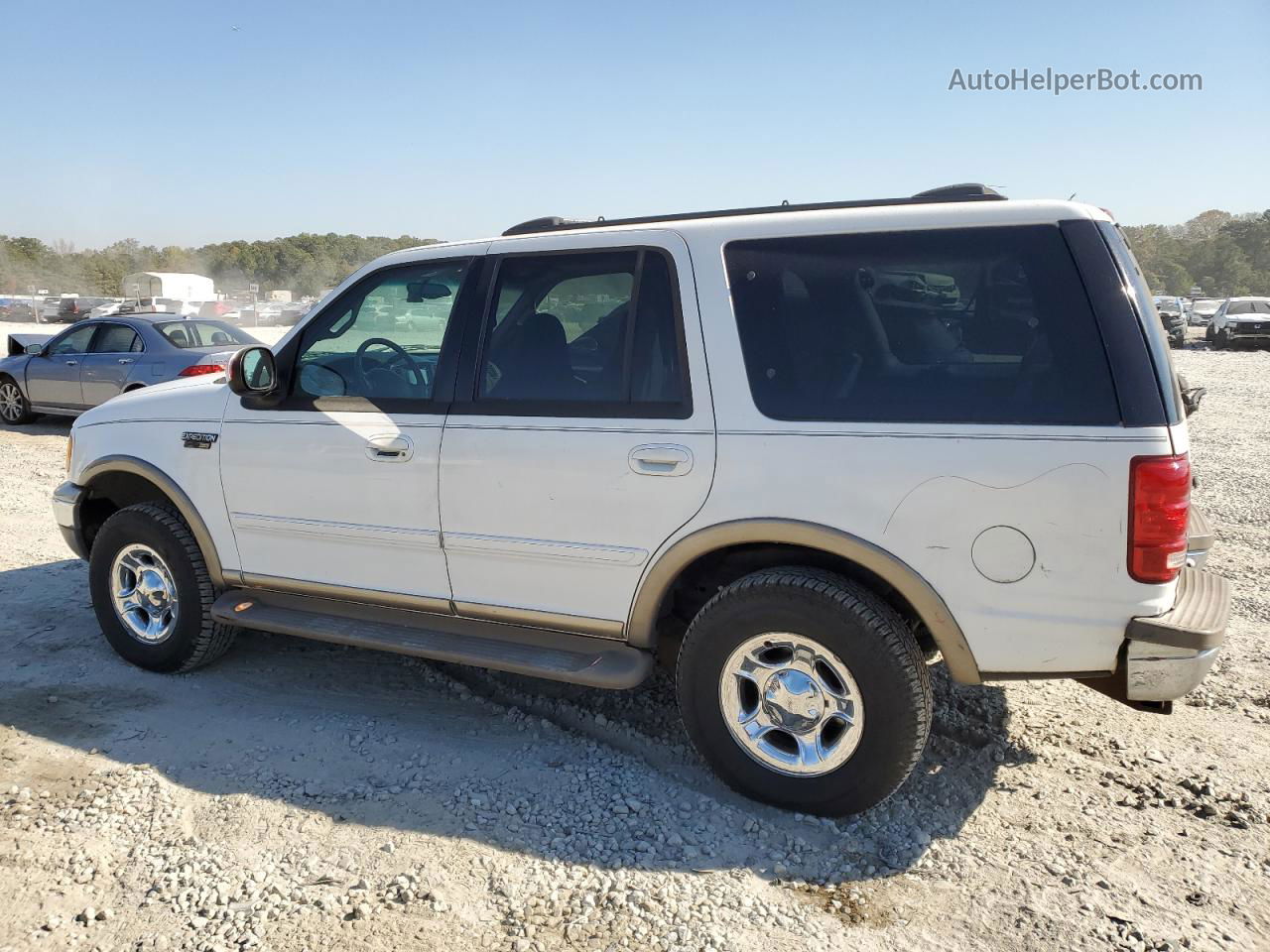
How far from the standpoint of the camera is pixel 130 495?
4.93 m

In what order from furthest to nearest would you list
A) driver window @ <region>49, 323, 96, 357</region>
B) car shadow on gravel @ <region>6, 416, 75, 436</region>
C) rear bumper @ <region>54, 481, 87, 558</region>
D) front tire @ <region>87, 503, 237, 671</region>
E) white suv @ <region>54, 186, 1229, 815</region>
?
car shadow on gravel @ <region>6, 416, 75, 436</region> → driver window @ <region>49, 323, 96, 357</region> → rear bumper @ <region>54, 481, 87, 558</region> → front tire @ <region>87, 503, 237, 671</region> → white suv @ <region>54, 186, 1229, 815</region>

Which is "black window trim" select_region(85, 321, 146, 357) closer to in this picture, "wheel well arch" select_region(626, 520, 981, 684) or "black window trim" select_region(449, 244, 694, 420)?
"black window trim" select_region(449, 244, 694, 420)

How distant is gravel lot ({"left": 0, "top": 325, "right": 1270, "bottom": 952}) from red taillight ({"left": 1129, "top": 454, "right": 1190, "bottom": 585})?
998 millimetres

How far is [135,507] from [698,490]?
9.42 ft

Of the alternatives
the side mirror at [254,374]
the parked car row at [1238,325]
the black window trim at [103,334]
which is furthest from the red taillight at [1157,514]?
the parked car row at [1238,325]

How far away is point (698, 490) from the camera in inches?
133

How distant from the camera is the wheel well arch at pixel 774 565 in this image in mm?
3143

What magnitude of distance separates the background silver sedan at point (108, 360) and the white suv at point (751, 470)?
8.06 meters

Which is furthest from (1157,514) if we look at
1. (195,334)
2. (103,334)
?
(103,334)

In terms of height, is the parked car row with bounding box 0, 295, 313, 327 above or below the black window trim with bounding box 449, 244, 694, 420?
above

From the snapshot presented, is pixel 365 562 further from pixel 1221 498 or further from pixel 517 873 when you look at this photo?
pixel 1221 498

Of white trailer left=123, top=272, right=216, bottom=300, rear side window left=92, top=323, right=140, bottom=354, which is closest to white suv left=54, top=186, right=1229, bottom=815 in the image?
rear side window left=92, top=323, right=140, bottom=354

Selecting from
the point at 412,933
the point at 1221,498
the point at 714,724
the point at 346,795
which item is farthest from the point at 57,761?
the point at 1221,498

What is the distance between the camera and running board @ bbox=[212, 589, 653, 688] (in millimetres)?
3604
